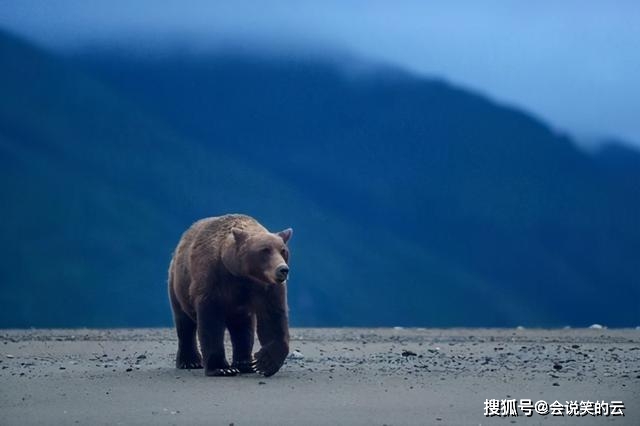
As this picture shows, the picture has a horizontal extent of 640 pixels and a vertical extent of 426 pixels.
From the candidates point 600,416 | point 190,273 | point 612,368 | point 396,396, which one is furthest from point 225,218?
point 600,416

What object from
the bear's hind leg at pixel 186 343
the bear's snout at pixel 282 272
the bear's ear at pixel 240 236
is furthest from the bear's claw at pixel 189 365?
the bear's snout at pixel 282 272

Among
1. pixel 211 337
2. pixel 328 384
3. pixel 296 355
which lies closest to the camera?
pixel 328 384

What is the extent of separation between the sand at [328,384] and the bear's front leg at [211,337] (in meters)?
0.18

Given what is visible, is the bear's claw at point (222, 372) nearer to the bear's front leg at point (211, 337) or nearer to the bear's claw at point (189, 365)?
the bear's front leg at point (211, 337)

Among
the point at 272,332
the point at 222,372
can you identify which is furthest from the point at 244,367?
the point at 272,332

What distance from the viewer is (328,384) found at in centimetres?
1047

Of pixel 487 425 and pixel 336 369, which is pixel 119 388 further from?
pixel 487 425

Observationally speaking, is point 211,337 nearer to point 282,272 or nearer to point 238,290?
point 238,290

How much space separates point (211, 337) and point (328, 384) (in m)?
1.54

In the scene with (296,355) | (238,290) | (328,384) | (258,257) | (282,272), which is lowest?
(328,384)

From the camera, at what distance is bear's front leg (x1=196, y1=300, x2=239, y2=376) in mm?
11445

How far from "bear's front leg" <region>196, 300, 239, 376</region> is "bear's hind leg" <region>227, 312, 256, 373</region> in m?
0.35

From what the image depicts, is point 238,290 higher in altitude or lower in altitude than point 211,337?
higher

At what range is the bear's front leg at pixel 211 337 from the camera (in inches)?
451
